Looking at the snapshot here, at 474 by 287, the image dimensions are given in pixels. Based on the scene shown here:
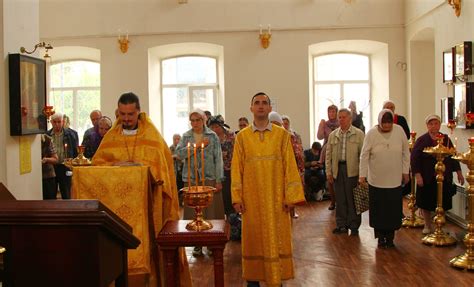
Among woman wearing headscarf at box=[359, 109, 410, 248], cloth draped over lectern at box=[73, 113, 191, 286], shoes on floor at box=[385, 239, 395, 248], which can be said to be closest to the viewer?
cloth draped over lectern at box=[73, 113, 191, 286]

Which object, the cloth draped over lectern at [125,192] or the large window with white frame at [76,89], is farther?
the large window with white frame at [76,89]

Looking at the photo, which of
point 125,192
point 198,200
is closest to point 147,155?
point 125,192

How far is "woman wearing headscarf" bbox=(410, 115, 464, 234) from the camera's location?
7.35 meters

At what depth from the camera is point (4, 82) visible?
5.10 metres

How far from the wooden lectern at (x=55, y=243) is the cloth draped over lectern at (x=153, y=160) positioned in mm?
1986

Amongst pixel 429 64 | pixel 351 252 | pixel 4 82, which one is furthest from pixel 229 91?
pixel 4 82

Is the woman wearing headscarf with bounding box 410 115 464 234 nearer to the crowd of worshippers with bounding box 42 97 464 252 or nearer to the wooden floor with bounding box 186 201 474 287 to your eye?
the crowd of worshippers with bounding box 42 97 464 252

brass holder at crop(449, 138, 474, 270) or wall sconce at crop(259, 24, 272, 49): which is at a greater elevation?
wall sconce at crop(259, 24, 272, 49)

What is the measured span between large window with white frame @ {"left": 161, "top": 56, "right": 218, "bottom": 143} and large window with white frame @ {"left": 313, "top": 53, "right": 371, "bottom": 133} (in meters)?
2.44

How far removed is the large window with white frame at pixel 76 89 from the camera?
13.9 m

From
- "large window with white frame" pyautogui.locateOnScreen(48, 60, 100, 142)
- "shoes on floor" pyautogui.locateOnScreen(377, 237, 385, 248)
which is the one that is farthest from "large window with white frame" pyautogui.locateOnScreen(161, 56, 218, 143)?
"shoes on floor" pyautogui.locateOnScreen(377, 237, 385, 248)

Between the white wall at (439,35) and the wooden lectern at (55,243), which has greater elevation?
the white wall at (439,35)

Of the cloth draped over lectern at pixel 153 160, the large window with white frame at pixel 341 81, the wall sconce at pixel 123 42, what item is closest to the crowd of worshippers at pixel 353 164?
the cloth draped over lectern at pixel 153 160

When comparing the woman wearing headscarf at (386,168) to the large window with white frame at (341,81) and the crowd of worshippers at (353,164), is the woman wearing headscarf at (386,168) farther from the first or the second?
the large window with white frame at (341,81)
